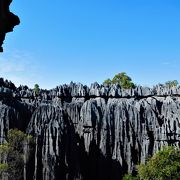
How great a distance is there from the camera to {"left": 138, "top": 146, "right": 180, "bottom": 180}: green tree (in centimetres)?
2470

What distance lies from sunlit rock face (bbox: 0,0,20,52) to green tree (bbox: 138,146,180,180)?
22482mm

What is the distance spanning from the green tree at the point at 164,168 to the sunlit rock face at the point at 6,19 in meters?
22.5

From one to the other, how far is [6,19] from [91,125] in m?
32.7

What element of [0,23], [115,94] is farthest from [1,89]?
[0,23]

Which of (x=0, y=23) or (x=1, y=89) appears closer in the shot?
(x=0, y=23)

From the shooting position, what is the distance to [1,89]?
3331cm

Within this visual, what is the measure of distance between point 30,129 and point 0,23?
2797cm

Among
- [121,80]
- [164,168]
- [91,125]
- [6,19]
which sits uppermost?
[121,80]

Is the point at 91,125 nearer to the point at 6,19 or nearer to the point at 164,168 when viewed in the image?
the point at 164,168

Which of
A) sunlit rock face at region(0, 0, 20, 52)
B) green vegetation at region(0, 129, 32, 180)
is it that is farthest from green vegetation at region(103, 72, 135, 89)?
sunlit rock face at region(0, 0, 20, 52)

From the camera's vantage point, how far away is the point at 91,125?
117 ft

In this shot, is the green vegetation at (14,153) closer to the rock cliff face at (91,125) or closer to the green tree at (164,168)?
the rock cliff face at (91,125)

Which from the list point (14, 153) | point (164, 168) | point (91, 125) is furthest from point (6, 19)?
point (91, 125)

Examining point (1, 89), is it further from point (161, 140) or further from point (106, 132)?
point (161, 140)
